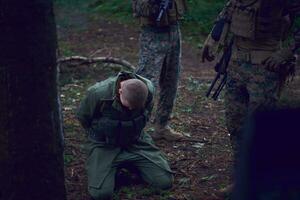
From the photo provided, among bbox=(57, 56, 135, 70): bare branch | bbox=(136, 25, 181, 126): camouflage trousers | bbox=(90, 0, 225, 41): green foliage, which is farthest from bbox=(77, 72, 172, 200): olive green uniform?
bbox=(90, 0, 225, 41): green foliage

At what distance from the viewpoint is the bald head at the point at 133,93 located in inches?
192

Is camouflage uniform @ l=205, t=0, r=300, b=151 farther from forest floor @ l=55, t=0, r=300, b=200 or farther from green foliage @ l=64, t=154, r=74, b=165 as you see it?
→ green foliage @ l=64, t=154, r=74, b=165

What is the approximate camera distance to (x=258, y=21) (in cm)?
457

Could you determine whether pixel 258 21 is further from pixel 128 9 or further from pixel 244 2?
pixel 128 9

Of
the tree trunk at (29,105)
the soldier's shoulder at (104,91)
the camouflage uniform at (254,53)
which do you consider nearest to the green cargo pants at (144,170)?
the soldier's shoulder at (104,91)

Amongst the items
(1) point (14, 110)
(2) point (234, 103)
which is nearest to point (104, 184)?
(2) point (234, 103)

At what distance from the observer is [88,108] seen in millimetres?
5148

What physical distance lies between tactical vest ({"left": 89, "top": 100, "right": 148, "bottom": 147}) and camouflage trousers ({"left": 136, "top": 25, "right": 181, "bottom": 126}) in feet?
2.38

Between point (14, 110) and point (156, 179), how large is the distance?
181cm

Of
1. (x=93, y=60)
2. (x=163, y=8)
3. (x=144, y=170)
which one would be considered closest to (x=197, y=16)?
(x=93, y=60)

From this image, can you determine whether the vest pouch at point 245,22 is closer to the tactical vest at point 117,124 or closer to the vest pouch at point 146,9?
the tactical vest at point 117,124

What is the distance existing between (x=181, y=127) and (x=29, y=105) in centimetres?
337

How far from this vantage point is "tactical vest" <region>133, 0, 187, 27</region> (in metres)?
5.70

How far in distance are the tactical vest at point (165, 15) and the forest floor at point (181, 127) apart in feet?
3.75
